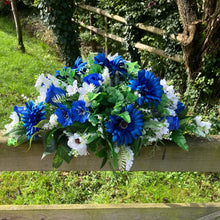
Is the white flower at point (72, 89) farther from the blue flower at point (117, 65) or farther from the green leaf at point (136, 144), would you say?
the green leaf at point (136, 144)

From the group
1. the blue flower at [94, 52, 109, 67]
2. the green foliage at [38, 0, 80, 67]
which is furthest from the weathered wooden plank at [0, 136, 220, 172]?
the green foliage at [38, 0, 80, 67]

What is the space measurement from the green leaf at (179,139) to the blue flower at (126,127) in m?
0.20

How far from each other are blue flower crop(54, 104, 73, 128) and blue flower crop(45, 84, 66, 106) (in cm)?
6

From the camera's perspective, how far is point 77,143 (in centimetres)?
96

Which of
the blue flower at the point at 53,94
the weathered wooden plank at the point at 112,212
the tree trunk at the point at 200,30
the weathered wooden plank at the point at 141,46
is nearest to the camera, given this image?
the blue flower at the point at 53,94

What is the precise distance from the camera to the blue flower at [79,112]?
3.08 ft

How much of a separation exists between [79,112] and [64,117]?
0.07 metres

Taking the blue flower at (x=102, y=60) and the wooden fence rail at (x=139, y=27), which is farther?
the wooden fence rail at (x=139, y=27)

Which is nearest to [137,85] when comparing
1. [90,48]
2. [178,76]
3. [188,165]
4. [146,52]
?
[188,165]

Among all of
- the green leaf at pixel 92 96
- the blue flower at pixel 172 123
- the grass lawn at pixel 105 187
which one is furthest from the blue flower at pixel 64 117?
the grass lawn at pixel 105 187

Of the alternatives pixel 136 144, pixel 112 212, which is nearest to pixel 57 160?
pixel 136 144

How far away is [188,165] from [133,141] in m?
0.37

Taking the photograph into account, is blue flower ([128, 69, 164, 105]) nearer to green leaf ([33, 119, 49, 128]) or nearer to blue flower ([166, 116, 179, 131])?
blue flower ([166, 116, 179, 131])

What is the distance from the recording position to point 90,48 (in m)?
6.43
